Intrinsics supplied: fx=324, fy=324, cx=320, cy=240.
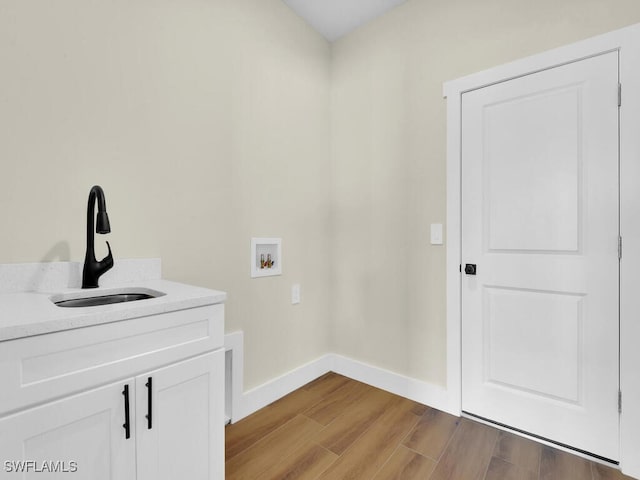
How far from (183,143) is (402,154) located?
1.30m

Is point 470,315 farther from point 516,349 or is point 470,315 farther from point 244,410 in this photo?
point 244,410

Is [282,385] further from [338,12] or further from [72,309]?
[338,12]

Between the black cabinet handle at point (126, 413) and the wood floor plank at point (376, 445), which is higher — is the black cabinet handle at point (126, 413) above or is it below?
above

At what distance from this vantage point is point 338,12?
7.14 feet

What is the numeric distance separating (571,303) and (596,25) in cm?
127

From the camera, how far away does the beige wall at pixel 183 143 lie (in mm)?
1185

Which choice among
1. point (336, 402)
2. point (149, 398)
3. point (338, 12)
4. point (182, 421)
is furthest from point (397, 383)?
point (338, 12)

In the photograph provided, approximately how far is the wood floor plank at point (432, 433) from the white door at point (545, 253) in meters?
0.16

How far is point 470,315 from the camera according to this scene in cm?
181

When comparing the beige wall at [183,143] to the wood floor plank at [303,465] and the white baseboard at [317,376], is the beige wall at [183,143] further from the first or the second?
the wood floor plank at [303,465]

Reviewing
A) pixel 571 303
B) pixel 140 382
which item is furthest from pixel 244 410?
pixel 571 303

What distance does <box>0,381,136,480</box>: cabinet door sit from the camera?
28.9 inches

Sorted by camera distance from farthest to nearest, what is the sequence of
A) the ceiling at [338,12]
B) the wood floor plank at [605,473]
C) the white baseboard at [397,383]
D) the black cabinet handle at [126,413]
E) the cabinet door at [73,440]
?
the ceiling at [338,12] < the white baseboard at [397,383] < the wood floor plank at [605,473] < the black cabinet handle at [126,413] < the cabinet door at [73,440]

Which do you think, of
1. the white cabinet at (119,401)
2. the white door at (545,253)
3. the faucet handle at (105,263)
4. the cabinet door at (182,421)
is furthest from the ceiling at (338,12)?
the cabinet door at (182,421)
